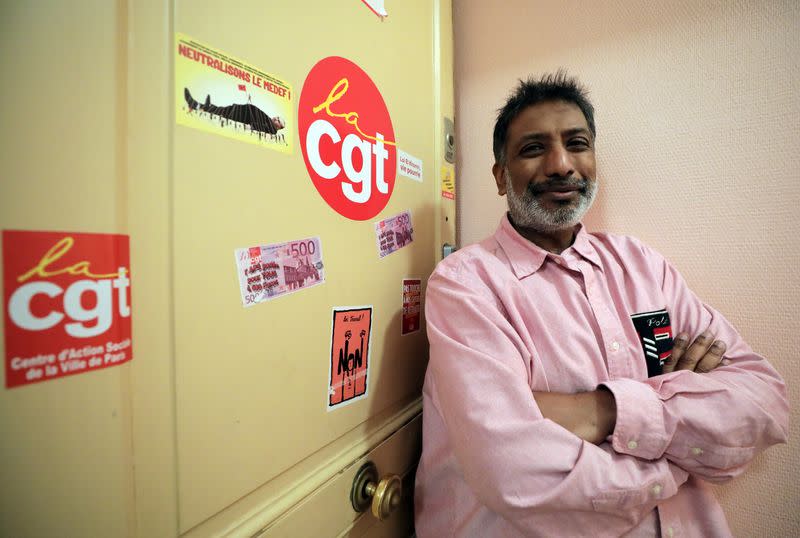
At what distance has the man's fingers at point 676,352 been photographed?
72cm

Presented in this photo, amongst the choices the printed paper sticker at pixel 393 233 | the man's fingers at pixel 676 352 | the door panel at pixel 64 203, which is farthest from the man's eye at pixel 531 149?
the door panel at pixel 64 203

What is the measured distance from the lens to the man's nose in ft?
2.62

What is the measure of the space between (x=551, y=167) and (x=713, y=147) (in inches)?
19.3

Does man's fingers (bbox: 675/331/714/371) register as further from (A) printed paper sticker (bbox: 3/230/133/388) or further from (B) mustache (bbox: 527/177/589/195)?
(A) printed paper sticker (bbox: 3/230/133/388)

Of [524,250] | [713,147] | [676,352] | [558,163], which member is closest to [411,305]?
[524,250]

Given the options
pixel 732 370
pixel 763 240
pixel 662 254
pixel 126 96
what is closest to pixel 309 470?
pixel 126 96

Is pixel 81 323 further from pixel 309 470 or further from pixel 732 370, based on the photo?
pixel 732 370

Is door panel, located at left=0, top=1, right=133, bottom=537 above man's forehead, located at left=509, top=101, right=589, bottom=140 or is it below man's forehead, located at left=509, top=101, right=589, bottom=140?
below

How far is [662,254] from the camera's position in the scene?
36.5 inches

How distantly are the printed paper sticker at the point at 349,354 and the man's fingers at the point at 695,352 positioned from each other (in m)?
0.72

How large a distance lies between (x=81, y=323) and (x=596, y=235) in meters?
1.11

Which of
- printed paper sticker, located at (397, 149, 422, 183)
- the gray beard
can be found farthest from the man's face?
printed paper sticker, located at (397, 149, 422, 183)

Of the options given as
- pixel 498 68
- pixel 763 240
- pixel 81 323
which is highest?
pixel 498 68

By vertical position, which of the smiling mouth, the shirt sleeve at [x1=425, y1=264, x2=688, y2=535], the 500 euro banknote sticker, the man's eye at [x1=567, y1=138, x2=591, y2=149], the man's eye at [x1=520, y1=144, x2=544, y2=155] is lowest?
the shirt sleeve at [x1=425, y1=264, x2=688, y2=535]
